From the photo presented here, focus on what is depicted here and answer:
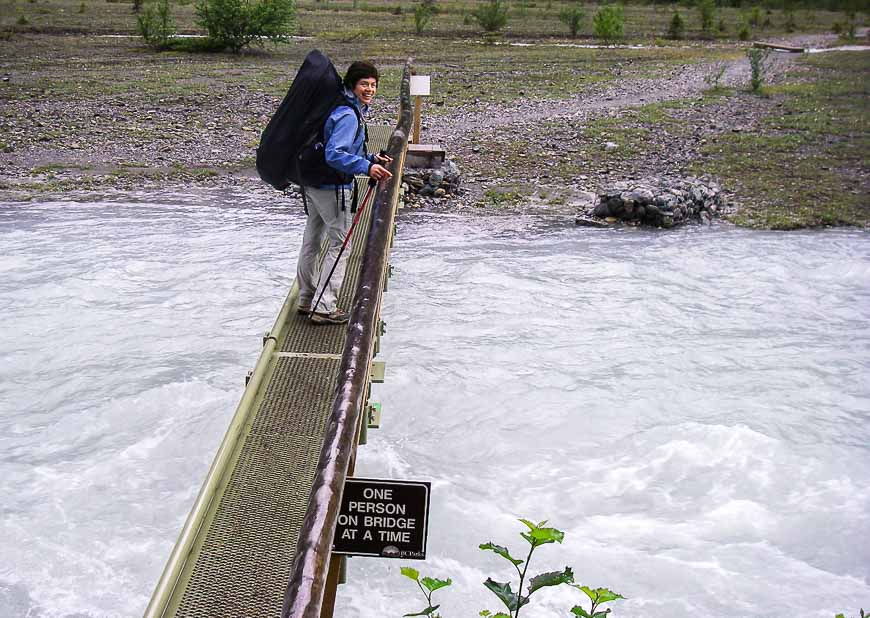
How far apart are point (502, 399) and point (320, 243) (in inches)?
84.6

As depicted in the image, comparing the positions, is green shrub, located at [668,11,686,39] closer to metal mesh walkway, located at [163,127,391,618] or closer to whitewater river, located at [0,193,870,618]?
whitewater river, located at [0,193,870,618]

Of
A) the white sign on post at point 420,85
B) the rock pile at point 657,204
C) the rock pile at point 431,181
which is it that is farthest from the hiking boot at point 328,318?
the rock pile at point 431,181

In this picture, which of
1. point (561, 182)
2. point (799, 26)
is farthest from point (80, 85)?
point (799, 26)

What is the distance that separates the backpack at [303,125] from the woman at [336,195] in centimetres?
5

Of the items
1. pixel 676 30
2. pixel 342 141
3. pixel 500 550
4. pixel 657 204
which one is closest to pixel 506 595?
pixel 500 550

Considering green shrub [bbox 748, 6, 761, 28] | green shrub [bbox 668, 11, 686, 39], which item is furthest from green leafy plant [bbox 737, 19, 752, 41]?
green shrub [bbox 748, 6, 761, 28]

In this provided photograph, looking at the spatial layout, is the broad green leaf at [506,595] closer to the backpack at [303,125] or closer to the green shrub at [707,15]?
the backpack at [303,125]

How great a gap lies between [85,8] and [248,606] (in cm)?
2801

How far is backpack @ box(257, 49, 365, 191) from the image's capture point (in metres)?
4.33

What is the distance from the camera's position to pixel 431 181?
420 inches

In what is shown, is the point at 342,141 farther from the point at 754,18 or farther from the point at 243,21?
the point at 754,18

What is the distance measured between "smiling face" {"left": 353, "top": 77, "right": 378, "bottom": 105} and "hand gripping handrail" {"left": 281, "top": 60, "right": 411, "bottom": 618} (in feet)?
2.37

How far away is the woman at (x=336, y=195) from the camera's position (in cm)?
436

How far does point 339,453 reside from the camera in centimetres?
242
